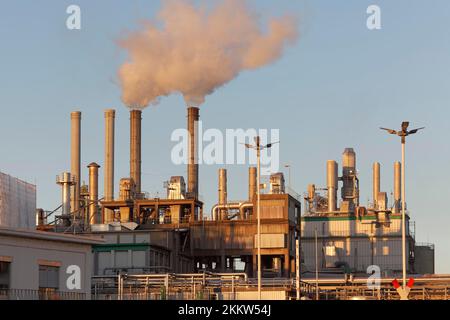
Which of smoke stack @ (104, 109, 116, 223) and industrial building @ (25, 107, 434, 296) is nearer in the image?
industrial building @ (25, 107, 434, 296)

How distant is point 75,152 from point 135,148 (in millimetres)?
8313

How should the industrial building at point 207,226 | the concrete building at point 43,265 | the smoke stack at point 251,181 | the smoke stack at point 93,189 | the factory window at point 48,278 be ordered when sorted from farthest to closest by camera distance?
the smoke stack at point 251,181, the smoke stack at point 93,189, the industrial building at point 207,226, the factory window at point 48,278, the concrete building at point 43,265

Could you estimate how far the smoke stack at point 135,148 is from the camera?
124 m

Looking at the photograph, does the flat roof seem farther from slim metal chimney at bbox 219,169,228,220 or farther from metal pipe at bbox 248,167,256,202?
metal pipe at bbox 248,167,256,202

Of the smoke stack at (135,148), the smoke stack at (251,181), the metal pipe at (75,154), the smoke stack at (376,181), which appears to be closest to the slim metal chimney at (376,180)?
the smoke stack at (376,181)

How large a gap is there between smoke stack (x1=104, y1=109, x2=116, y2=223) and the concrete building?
2272 inches

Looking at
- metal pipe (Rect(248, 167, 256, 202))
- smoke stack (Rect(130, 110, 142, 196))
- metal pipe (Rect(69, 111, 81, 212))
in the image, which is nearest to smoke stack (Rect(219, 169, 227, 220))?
metal pipe (Rect(248, 167, 256, 202))

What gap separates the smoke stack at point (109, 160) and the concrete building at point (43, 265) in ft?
189

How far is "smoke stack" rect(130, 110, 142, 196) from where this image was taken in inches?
4872

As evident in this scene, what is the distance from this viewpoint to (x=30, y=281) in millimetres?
60875

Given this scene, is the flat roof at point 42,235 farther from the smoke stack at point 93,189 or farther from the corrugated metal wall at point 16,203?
the smoke stack at point 93,189
